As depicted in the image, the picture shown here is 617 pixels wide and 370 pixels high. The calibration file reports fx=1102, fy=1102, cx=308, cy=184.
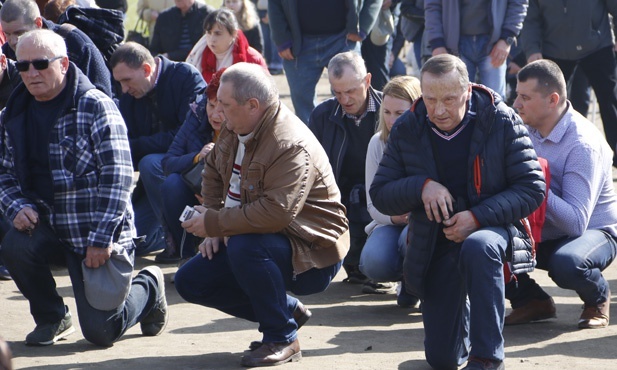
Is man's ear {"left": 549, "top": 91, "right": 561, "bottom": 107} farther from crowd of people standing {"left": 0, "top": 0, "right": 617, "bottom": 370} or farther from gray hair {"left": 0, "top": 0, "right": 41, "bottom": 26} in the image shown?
gray hair {"left": 0, "top": 0, "right": 41, "bottom": 26}

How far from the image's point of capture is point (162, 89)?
789cm

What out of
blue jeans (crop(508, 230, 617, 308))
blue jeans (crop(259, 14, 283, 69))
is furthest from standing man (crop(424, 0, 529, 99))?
blue jeans (crop(259, 14, 283, 69))

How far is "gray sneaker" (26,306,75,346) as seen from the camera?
5.86 metres

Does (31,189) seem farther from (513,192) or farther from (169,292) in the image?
(513,192)

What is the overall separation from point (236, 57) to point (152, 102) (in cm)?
137

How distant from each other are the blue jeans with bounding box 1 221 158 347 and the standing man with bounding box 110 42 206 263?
1.80m

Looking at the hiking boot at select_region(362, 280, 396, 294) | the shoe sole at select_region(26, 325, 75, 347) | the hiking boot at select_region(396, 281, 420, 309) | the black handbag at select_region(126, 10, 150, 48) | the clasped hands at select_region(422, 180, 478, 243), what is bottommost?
the hiking boot at select_region(362, 280, 396, 294)

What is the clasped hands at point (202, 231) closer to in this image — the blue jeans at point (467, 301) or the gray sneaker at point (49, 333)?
the gray sneaker at point (49, 333)

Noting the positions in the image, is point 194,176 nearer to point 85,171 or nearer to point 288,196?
point 85,171

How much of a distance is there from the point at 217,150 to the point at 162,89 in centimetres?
232

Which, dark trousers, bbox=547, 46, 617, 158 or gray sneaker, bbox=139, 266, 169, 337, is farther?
dark trousers, bbox=547, 46, 617, 158

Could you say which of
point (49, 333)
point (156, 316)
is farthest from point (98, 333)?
point (156, 316)

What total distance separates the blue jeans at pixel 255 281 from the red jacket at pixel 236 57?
148 inches

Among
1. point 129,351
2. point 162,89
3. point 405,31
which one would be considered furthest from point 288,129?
point 405,31
